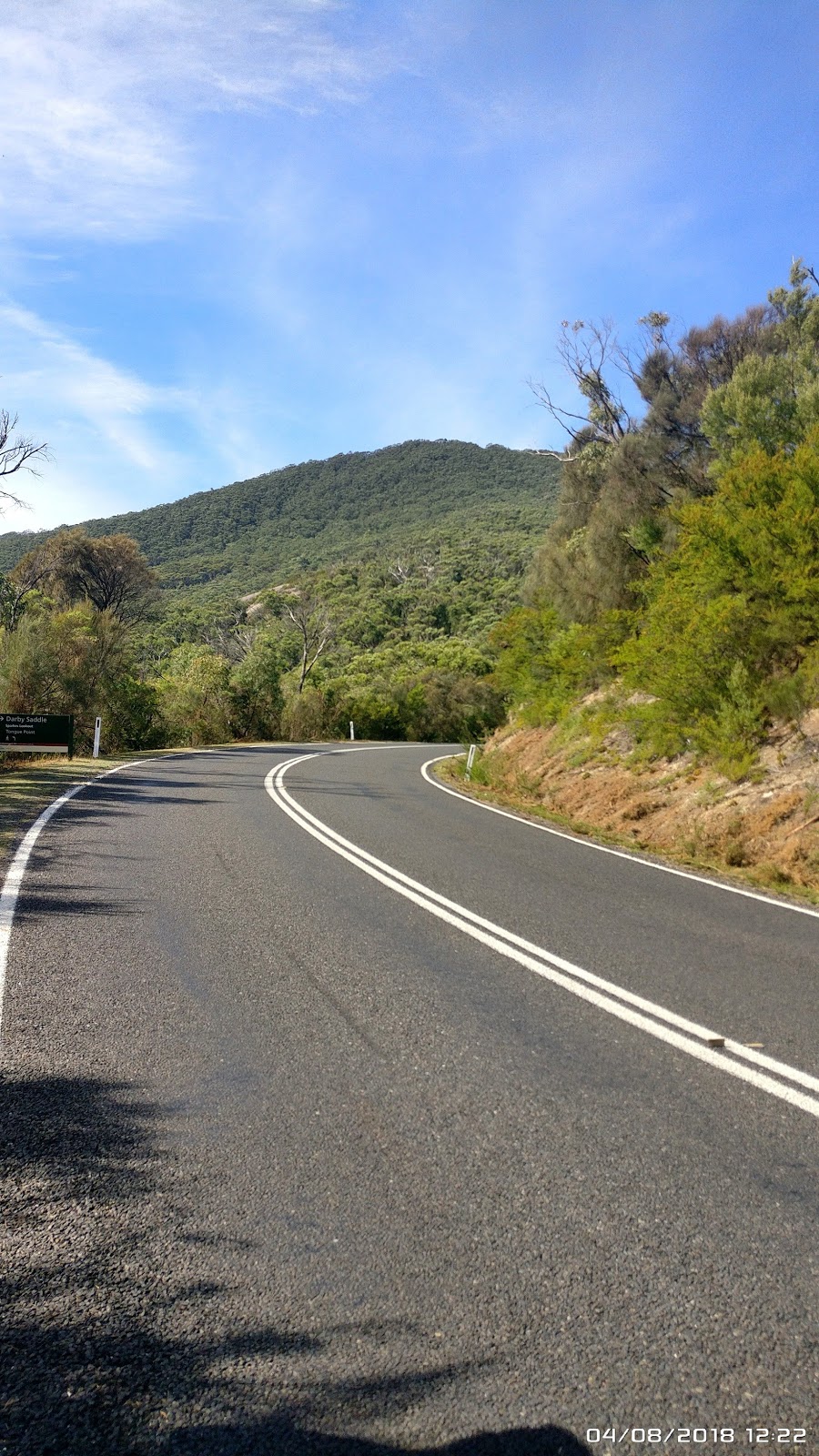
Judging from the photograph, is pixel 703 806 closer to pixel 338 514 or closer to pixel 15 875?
pixel 15 875

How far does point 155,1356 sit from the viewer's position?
2.59 m

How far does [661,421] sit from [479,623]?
47.2 m

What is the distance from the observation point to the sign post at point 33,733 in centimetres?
2166

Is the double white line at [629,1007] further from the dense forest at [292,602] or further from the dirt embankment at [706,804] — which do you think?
the dense forest at [292,602]

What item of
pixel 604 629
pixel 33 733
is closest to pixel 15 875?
pixel 33 733

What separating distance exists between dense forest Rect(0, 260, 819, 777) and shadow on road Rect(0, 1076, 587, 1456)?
42.2 ft

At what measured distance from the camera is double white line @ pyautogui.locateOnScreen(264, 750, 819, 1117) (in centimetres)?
459

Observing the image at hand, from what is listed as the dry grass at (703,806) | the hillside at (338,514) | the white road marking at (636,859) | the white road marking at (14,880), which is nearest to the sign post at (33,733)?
the white road marking at (14,880)

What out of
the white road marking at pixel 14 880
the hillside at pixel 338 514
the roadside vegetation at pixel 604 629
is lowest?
the white road marking at pixel 14 880

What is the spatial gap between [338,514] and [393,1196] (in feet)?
442

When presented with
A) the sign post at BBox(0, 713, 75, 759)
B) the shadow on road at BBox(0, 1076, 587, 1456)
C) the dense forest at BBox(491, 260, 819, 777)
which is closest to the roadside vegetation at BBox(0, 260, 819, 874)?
the dense forest at BBox(491, 260, 819, 777)

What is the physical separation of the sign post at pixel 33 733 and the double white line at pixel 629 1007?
14367mm

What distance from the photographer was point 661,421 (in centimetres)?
2611

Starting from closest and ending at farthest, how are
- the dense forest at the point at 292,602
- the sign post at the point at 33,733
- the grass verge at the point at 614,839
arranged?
the grass verge at the point at 614,839 < the sign post at the point at 33,733 < the dense forest at the point at 292,602
